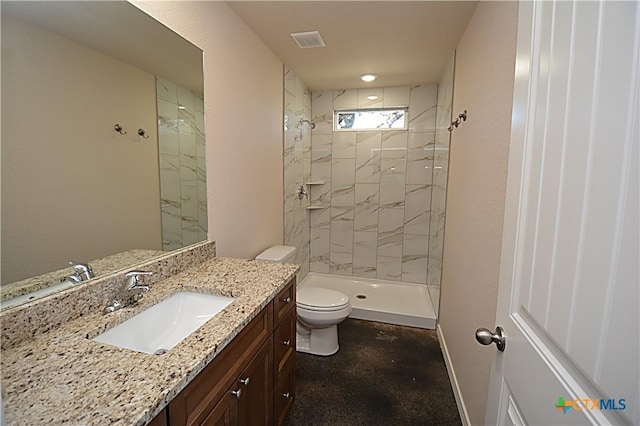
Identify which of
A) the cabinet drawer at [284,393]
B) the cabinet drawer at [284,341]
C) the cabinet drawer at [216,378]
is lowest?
the cabinet drawer at [284,393]

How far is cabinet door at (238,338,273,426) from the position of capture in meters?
1.08

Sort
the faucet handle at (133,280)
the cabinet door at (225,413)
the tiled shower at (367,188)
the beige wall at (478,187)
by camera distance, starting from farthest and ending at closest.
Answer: the tiled shower at (367,188), the beige wall at (478,187), the faucet handle at (133,280), the cabinet door at (225,413)

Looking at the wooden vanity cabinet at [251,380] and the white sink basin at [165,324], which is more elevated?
the white sink basin at [165,324]

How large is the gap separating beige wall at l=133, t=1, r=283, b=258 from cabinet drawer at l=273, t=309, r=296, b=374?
24.2 inches

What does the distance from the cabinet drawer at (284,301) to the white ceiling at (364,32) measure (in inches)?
63.6

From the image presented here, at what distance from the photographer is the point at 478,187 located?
158 cm

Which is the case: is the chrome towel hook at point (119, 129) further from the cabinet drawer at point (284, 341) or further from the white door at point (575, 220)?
the white door at point (575, 220)

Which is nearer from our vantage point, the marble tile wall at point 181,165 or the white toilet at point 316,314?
the marble tile wall at point 181,165

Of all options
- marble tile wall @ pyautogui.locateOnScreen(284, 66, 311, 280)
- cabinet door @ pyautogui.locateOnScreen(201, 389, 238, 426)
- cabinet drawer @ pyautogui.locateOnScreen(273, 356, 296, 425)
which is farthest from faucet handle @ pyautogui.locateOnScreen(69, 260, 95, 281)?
marble tile wall @ pyautogui.locateOnScreen(284, 66, 311, 280)

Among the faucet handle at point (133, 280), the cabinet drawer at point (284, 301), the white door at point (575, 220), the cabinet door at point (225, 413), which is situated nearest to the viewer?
the white door at point (575, 220)

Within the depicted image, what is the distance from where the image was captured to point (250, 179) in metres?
2.14

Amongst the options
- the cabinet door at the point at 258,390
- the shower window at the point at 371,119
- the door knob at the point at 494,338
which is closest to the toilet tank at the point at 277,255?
the cabinet door at the point at 258,390

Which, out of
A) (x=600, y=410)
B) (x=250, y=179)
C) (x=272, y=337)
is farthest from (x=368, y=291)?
(x=600, y=410)

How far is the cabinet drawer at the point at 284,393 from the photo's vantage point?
4.73ft
